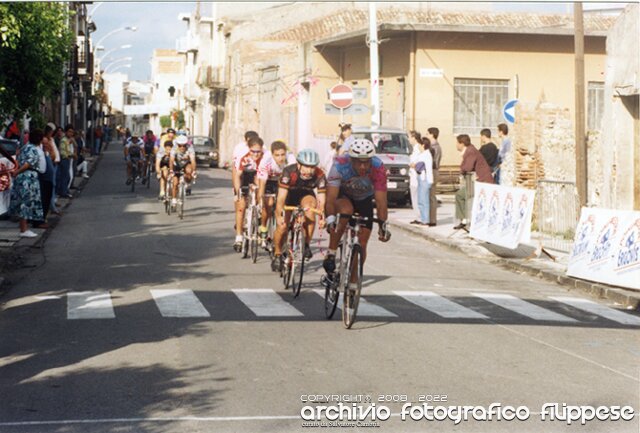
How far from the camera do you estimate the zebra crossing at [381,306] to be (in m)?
11.9

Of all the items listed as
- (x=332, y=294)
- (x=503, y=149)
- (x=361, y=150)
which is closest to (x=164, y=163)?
(x=503, y=149)

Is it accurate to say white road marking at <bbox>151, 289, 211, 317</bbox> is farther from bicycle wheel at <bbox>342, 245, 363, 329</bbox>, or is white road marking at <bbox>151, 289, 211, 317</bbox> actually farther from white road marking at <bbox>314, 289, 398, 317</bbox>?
white road marking at <bbox>314, 289, 398, 317</bbox>

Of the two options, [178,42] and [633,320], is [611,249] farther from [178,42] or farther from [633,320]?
[178,42]

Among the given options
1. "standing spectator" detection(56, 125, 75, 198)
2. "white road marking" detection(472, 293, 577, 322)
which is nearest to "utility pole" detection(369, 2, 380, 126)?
"standing spectator" detection(56, 125, 75, 198)

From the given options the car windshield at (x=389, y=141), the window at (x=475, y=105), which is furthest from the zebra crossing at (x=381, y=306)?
the window at (x=475, y=105)

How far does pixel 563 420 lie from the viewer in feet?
24.4

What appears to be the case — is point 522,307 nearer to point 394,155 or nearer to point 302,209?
point 302,209

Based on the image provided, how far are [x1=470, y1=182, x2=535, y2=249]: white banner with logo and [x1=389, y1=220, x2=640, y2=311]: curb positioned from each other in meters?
0.26

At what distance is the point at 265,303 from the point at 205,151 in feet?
149

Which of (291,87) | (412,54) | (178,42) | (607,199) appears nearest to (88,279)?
(607,199)

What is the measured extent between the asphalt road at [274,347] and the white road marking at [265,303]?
0.03 meters

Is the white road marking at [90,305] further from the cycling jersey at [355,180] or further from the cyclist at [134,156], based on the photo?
the cyclist at [134,156]

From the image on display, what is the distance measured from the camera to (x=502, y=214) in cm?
1872

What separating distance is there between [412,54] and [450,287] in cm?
2241
